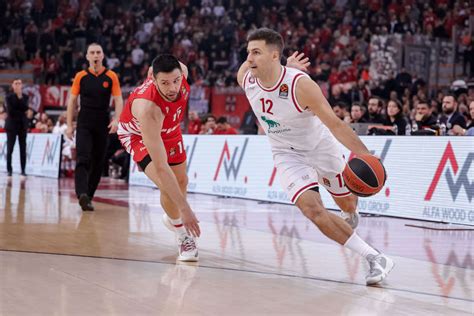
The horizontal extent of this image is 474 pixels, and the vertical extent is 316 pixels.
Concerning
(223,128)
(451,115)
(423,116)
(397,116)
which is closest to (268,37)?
(423,116)

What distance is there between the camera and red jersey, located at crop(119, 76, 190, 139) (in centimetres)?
710

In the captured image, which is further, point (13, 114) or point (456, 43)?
point (456, 43)

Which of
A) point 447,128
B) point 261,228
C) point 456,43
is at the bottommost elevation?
point 261,228

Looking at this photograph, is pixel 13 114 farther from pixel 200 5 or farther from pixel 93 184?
pixel 200 5

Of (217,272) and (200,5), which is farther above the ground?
(200,5)

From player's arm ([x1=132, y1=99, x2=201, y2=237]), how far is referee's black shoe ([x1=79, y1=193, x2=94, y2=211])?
4.72 meters

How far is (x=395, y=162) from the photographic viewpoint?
11602mm

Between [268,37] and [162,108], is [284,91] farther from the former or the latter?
[162,108]

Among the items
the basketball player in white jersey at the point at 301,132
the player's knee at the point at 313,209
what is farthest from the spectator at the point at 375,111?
the player's knee at the point at 313,209

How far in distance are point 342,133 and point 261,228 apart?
4.30 m

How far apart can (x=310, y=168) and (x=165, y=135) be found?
1.46m

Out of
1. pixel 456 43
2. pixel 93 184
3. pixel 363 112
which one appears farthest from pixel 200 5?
pixel 93 184

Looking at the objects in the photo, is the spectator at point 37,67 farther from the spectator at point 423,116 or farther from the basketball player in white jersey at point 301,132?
the basketball player in white jersey at point 301,132

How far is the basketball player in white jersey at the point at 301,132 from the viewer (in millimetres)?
6254
